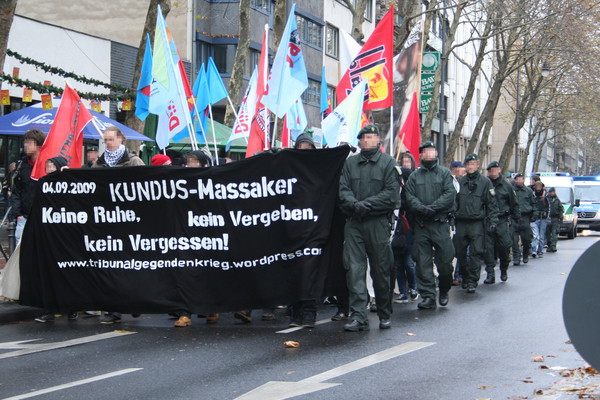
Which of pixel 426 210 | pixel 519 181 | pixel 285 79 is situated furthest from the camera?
pixel 519 181

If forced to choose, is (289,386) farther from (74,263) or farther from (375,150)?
(74,263)

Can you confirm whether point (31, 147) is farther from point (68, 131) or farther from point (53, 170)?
point (53, 170)

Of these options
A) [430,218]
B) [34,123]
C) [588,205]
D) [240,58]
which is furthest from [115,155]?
[588,205]

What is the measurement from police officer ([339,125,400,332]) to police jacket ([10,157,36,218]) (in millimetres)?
3965

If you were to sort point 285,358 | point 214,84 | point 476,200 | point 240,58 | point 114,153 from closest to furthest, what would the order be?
point 285,358 < point 114,153 < point 476,200 < point 214,84 < point 240,58

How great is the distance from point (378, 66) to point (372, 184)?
4431mm

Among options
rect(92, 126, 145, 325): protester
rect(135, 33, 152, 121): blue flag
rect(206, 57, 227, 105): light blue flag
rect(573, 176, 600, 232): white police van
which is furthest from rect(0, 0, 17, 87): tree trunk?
rect(573, 176, 600, 232): white police van

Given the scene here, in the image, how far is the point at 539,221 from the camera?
74.8ft

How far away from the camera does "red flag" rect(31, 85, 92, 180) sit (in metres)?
10.9

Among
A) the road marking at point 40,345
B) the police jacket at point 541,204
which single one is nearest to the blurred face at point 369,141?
the road marking at point 40,345

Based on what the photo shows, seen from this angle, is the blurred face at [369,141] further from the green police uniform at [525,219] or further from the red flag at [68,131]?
the green police uniform at [525,219]

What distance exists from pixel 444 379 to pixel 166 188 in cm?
416

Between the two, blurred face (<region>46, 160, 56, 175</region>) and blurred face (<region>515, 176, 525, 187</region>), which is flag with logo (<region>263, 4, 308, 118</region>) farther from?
blurred face (<region>515, 176, 525, 187</region>)

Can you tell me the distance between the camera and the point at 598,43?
3694 centimetres
